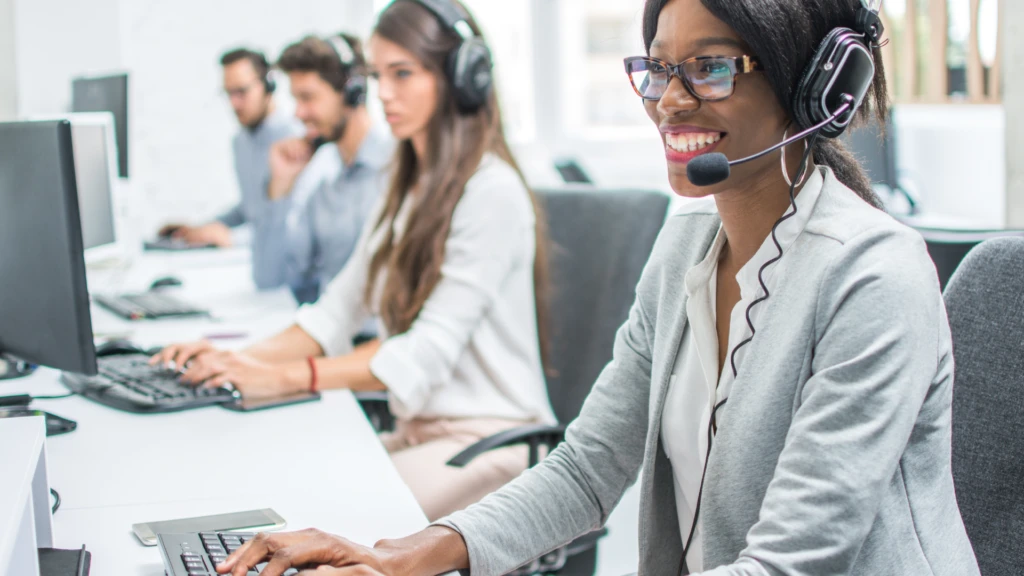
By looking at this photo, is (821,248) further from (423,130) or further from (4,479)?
(423,130)

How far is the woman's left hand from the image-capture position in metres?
1.46

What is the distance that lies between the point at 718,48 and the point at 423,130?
0.94 m

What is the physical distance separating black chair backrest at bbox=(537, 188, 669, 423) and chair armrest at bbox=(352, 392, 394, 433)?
311mm

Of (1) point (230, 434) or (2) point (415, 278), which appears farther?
(2) point (415, 278)

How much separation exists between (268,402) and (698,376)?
2.41ft

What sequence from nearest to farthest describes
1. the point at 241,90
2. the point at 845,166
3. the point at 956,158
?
the point at 845,166, the point at 956,158, the point at 241,90

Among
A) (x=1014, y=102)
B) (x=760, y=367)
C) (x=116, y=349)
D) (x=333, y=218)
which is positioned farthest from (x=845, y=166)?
(x=333, y=218)

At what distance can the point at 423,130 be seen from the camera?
174cm

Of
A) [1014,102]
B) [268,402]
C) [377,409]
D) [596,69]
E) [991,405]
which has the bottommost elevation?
[377,409]

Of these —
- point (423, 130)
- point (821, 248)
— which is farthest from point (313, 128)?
point (821, 248)

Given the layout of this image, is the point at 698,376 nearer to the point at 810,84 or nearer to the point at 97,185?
the point at 810,84

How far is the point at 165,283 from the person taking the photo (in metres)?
2.59

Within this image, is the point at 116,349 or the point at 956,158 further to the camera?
the point at 956,158

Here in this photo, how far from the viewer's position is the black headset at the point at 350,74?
8.75 feet
